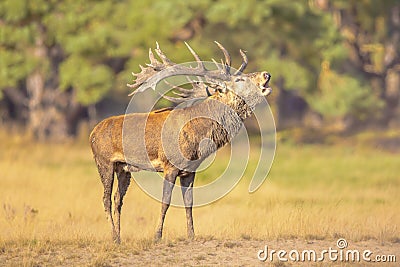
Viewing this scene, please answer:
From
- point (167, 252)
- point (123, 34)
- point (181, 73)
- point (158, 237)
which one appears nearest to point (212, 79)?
point (181, 73)

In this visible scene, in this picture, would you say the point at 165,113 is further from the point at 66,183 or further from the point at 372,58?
the point at 372,58

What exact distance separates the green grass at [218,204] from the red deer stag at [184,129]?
96cm

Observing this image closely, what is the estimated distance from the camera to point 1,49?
1134 inches

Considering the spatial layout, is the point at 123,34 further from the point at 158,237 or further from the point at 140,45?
the point at 158,237

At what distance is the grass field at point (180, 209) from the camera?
11.6m

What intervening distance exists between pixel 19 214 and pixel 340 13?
27.5 m

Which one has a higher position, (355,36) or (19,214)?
(355,36)

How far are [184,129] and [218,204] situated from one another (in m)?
6.10

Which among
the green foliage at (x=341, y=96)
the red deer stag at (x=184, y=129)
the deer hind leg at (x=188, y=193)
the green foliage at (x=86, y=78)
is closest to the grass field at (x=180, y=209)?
the deer hind leg at (x=188, y=193)

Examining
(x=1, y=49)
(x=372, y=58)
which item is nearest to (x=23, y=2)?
(x=1, y=49)

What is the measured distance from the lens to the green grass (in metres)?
12.1

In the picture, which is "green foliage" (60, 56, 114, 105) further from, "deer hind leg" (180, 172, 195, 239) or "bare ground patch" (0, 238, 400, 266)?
"bare ground patch" (0, 238, 400, 266)

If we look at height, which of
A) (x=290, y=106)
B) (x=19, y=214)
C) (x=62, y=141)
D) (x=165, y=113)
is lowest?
(x=19, y=214)

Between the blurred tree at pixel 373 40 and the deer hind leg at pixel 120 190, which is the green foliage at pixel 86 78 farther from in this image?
the deer hind leg at pixel 120 190
